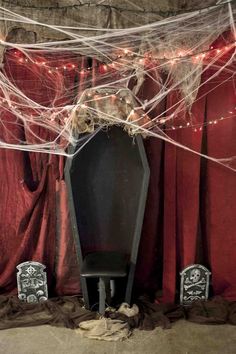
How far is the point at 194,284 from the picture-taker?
2.38m

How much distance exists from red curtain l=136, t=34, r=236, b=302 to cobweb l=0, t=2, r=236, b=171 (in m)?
0.04

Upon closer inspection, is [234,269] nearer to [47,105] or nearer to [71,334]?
[71,334]

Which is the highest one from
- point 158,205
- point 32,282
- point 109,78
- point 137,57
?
point 137,57

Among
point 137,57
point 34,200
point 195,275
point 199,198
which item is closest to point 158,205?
point 199,198

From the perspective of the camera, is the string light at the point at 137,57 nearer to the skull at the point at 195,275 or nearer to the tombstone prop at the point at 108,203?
the tombstone prop at the point at 108,203

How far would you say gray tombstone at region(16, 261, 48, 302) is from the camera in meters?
2.39

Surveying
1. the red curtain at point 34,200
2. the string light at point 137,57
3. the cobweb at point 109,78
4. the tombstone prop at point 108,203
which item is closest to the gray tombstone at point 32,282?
the red curtain at point 34,200

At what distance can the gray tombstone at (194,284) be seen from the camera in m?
2.35

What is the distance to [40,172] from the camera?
2412 millimetres

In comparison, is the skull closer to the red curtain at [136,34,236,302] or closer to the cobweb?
the red curtain at [136,34,236,302]

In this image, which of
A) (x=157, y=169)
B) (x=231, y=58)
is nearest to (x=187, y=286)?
(x=157, y=169)

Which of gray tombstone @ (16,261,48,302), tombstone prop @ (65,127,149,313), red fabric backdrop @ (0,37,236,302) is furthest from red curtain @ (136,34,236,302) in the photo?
gray tombstone @ (16,261,48,302)

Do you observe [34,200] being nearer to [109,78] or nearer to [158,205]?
[158,205]

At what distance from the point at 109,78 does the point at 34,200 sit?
0.97m
